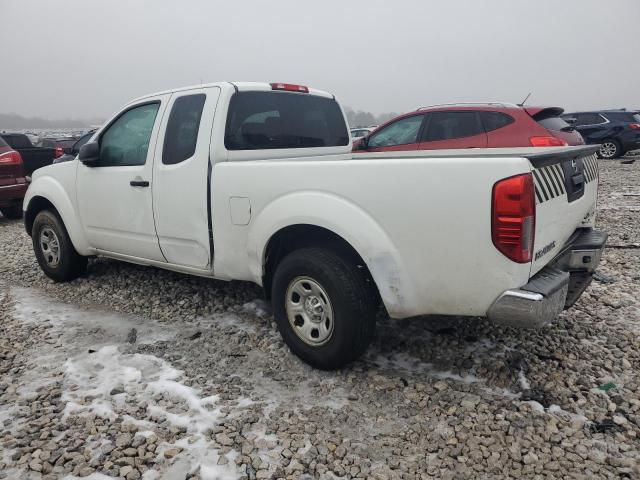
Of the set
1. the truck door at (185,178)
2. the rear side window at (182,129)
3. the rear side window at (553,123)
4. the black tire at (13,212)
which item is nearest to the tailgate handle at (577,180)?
the truck door at (185,178)

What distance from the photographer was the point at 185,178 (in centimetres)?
361

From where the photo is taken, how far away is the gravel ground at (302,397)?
2270 millimetres

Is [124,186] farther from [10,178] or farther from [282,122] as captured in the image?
[10,178]

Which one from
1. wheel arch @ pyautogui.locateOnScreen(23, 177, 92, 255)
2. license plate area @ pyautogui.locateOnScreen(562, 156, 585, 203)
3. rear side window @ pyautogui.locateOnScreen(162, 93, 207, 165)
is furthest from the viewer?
wheel arch @ pyautogui.locateOnScreen(23, 177, 92, 255)

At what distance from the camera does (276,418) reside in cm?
261

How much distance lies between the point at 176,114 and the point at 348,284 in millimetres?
2112

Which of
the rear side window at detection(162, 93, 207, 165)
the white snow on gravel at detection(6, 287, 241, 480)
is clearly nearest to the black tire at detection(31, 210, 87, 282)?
the white snow on gravel at detection(6, 287, 241, 480)

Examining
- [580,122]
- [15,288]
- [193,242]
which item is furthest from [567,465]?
[580,122]

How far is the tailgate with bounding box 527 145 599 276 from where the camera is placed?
242 centimetres

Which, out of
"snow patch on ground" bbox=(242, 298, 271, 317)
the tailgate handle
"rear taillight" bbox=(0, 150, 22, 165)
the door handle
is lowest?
"snow patch on ground" bbox=(242, 298, 271, 317)

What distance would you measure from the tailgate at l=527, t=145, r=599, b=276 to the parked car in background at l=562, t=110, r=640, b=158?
1353cm

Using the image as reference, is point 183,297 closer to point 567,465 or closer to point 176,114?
point 176,114

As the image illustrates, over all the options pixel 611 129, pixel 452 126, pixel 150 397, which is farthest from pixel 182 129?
pixel 611 129

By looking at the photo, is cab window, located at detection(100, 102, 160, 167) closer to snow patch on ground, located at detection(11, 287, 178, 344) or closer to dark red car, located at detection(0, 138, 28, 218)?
snow patch on ground, located at detection(11, 287, 178, 344)
